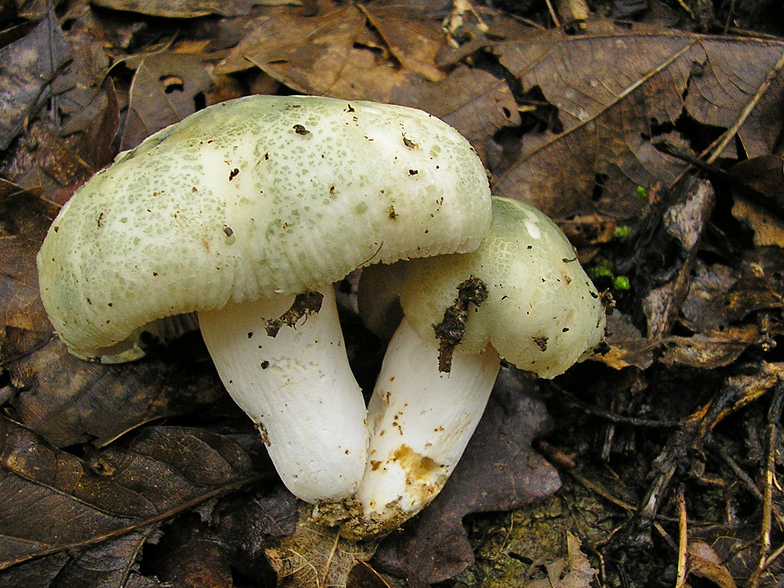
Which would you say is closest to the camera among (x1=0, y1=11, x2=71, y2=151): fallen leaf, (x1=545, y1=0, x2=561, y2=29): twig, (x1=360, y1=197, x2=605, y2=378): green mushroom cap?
(x1=360, y1=197, x2=605, y2=378): green mushroom cap

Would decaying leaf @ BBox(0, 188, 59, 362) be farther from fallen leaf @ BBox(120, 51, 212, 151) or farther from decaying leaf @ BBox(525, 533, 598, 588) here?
decaying leaf @ BBox(525, 533, 598, 588)

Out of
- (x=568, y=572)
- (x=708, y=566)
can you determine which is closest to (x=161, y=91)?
(x=568, y=572)

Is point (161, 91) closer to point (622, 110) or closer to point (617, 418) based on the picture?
point (622, 110)

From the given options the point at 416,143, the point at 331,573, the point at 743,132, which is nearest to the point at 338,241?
the point at 416,143

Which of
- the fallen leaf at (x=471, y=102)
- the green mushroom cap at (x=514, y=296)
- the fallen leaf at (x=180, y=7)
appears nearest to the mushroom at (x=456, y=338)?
the green mushroom cap at (x=514, y=296)

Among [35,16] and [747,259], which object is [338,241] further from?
[35,16]

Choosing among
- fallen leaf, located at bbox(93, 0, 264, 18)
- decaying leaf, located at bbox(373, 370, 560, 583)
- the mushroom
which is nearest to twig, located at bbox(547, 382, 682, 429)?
decaying leaf, located at bbox(373, 370, 560, 583)

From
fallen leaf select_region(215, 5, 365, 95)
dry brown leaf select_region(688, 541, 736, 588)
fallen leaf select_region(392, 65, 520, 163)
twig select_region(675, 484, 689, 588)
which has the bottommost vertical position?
dry brown leaf select_region(688, 541, 736, 588)
